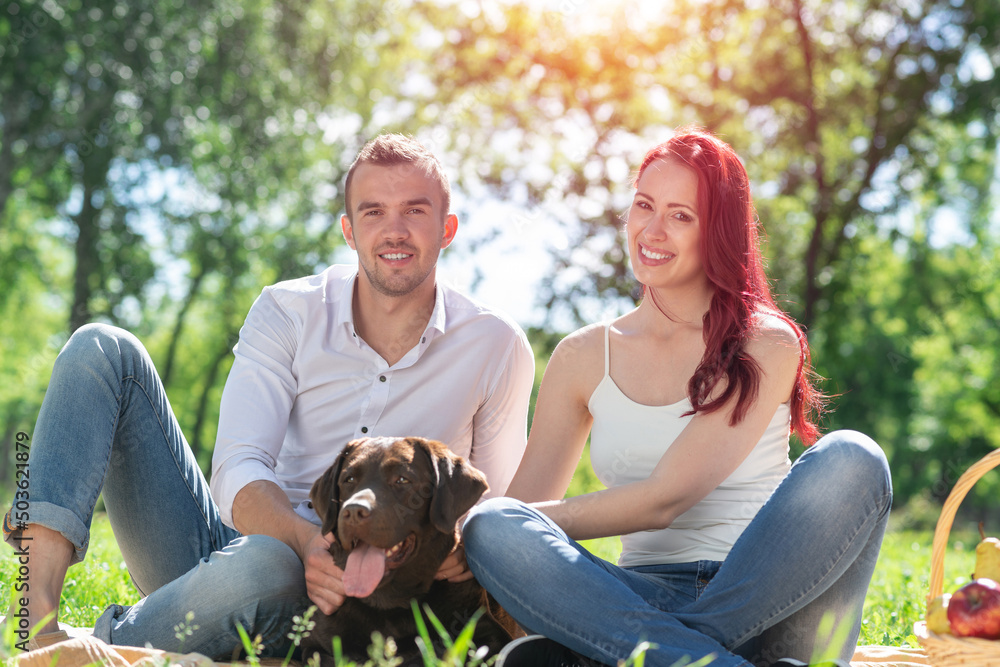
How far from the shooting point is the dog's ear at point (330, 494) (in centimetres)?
316

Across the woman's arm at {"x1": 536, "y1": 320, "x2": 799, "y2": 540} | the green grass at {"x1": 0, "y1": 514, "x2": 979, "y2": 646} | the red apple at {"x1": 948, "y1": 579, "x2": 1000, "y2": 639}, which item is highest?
the woman's arm at {"x1": 536, "y1": 320, "x2": 799, "y2": 540}

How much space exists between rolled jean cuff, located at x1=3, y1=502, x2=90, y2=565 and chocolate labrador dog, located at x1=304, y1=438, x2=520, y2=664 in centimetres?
84

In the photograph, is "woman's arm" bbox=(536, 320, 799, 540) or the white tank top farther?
the white tank top

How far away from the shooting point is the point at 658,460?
139 inches

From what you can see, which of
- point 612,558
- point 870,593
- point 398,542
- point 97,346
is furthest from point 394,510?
point 870,593

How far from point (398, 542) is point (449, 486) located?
0.28m

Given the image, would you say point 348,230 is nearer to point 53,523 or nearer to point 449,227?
point 449,227

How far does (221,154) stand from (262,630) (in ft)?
65.4

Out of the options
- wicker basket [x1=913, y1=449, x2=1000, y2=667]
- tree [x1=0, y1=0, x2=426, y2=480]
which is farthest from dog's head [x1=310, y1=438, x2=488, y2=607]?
tree [x1=0, y1=0, x2=426, y2=480]

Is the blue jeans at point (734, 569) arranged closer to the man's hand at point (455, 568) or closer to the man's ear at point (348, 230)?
the man's hand at point (455, 568)

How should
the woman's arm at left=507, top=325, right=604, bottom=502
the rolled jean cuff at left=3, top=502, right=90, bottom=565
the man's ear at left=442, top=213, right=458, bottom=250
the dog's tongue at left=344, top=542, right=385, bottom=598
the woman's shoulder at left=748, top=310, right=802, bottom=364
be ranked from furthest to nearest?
the man's ear at left=442, top=213, right=458, bottom=250
the woman's arm at left=507, top=325, right=604, bottom=502
the woman's shoulder at left=748, top=310, right=802, bottom=364
the rolled jean cuff at left=3, top=502, right=90, bottom=565
the dog's tongue at left=344, top=542, right=385, bottom=598

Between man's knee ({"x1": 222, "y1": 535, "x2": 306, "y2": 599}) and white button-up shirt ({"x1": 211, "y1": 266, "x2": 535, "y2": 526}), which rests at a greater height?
white button-up shirt ({"x1": 211, "y1": 266, "x2": 535, "y2": 526})

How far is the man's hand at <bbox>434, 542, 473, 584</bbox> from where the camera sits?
3.23 metres

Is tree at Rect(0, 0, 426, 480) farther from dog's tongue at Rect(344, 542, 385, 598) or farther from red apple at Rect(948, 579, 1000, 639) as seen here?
red apple at Rect(948, 579, 1000, 639)
